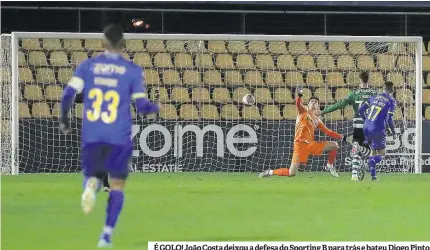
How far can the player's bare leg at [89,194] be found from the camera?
8.23 m

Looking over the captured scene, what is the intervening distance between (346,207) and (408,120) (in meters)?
8.93

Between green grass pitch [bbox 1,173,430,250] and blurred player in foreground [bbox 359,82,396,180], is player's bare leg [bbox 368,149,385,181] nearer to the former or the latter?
blurred player in foreground [bbox 359,82,396,180]

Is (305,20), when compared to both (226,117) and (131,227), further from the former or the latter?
(131,227)

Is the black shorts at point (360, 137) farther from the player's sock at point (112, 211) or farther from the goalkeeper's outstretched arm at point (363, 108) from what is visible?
the player's sock at point (112, 211)

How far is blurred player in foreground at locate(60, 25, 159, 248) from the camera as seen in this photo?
333 inches

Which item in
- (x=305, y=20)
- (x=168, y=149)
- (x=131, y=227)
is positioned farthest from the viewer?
(x=305, y=20)

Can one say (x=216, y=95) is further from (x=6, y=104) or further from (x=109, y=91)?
(x=109, y=91)

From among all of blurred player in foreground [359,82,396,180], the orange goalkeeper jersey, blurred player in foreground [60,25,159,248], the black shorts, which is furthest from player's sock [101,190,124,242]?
the orange goalkeeper jersey

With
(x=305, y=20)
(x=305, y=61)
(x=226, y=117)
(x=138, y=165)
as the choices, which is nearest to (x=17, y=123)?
(x=138, y=165)

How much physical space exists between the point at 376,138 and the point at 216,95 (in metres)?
5.12

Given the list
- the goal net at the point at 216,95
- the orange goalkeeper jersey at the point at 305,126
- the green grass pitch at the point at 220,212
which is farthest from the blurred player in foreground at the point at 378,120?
the goal net at the point at 216,95

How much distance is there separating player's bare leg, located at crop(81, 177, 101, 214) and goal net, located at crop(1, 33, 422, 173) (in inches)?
394

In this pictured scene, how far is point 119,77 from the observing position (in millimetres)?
8477

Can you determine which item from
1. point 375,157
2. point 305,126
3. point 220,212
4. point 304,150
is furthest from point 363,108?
point 220,212
